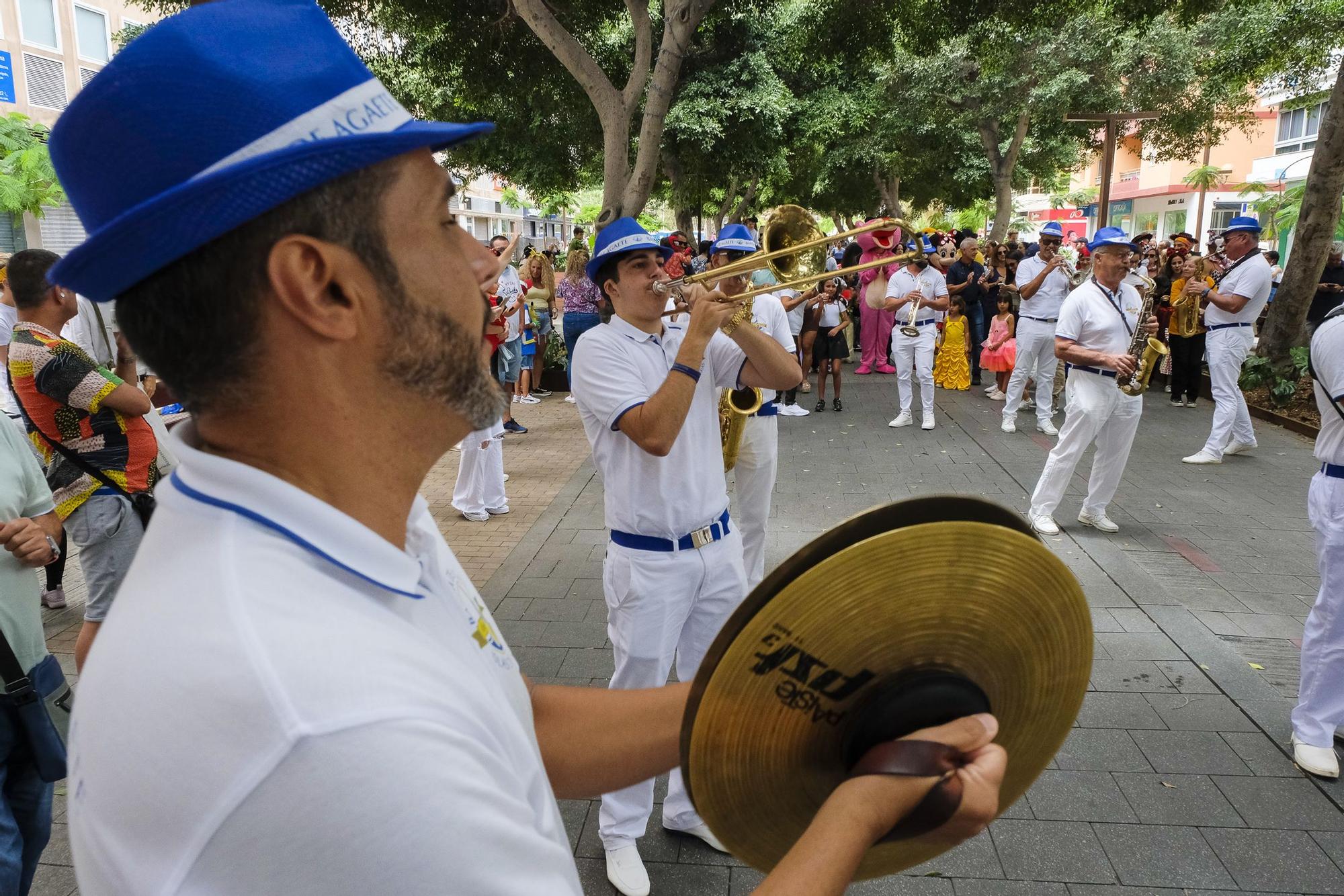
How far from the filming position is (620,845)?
10.1 feet

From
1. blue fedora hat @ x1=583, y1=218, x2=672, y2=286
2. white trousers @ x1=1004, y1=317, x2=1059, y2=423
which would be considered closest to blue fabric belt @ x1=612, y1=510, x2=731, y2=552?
blue fedora hat @ x1=583, y1=218, x2=672, y2=286

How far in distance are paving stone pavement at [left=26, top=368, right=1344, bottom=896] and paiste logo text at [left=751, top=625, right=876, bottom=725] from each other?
6.78 feet

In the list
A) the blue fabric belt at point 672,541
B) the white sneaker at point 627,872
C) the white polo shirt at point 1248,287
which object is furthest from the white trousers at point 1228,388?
the white sneaker at point 627,872

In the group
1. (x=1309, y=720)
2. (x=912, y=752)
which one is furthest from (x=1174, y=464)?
(x=912, y=752)

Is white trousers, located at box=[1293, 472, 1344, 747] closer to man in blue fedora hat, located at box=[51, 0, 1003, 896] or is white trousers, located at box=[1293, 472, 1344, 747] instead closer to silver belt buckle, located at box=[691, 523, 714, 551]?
silver belt buckle, located at box=[691, 523, 714, 551]

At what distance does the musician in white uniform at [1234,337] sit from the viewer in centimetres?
898

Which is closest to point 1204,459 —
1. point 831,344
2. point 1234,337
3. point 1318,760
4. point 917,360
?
point 1234,337

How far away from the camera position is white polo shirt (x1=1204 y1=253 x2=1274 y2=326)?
9125mm

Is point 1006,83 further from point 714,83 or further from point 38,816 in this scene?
point 38,816

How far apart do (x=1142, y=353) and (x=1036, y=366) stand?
3.73 meters

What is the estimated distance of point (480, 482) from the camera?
747 cm

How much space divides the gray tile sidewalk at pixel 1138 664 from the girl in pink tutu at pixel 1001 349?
9.73ft

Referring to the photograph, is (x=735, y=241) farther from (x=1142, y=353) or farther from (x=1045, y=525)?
(x=1142, y=353)

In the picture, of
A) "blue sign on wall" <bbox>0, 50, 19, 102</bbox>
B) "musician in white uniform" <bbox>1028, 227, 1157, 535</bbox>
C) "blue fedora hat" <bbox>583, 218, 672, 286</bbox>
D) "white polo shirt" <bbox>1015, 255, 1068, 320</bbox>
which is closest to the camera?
"blue fedora hat" <bbox>583, 218, 672, 286</bbox>
